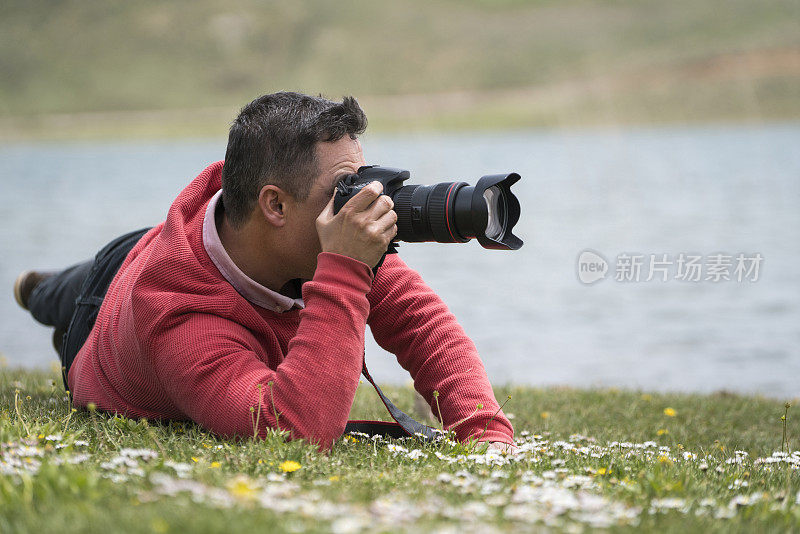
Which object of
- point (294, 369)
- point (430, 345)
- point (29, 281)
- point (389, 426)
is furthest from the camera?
point (29, 281)

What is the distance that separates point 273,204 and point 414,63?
16264cm

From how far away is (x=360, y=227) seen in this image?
11.2 feet

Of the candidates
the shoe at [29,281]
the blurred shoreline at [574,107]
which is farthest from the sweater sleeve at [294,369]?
the blurred shoreline at [574,107]

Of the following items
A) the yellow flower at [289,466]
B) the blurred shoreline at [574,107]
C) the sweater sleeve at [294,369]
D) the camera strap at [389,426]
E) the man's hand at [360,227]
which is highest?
the blurred shoreline at [574,107]

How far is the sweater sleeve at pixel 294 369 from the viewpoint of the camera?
3.33m

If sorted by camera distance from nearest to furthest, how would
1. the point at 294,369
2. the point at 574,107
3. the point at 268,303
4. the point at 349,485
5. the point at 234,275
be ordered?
the point at 349,485
the point at 294,369
the point at 234,275
the point at 268,303
the point at 574,107

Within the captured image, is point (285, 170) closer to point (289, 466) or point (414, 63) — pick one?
point (289, 466)

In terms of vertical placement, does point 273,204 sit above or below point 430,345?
above

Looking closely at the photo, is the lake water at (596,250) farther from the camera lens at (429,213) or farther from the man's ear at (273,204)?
the man's ear at (273,204)

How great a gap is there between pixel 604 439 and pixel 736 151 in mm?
73319

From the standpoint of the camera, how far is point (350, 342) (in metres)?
3.38

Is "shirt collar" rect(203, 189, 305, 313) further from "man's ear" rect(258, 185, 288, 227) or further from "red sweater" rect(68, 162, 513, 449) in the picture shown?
"man's ear" rect(258, 185, 288, 227)

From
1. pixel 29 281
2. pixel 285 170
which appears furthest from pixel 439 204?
pixel 29 281

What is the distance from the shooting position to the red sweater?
3.34m
